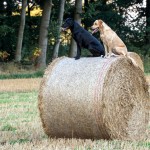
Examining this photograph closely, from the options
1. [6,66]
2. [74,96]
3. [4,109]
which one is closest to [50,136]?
[74,96]

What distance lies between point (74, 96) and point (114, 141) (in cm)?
98

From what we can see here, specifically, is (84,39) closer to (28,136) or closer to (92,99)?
(92,99)

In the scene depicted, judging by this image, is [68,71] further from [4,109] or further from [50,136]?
[4,109]

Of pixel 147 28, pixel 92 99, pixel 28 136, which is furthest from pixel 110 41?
pixel 147 28

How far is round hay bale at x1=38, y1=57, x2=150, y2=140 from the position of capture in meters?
9.08

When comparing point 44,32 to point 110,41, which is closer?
point 110,41

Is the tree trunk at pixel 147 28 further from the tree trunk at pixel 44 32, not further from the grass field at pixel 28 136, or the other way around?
the grass field at pixel 28 136

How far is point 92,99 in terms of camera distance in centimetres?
905

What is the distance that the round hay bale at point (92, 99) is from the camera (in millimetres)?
9078

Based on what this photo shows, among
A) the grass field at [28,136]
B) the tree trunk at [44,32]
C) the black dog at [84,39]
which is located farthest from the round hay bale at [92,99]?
the tree trunk at [44,32]

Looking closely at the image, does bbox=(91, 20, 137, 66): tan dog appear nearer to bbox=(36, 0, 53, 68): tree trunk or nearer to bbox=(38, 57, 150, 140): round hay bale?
bbox=(38, 57, 150, 140): round hay bale

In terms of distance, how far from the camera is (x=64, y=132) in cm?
945

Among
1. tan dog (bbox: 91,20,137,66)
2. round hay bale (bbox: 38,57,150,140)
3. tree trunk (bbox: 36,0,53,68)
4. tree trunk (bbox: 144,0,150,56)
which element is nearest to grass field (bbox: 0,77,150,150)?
round hay bale (bbox: 38,57,150,140)

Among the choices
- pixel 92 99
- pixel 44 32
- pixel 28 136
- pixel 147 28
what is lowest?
pixel 28 136
